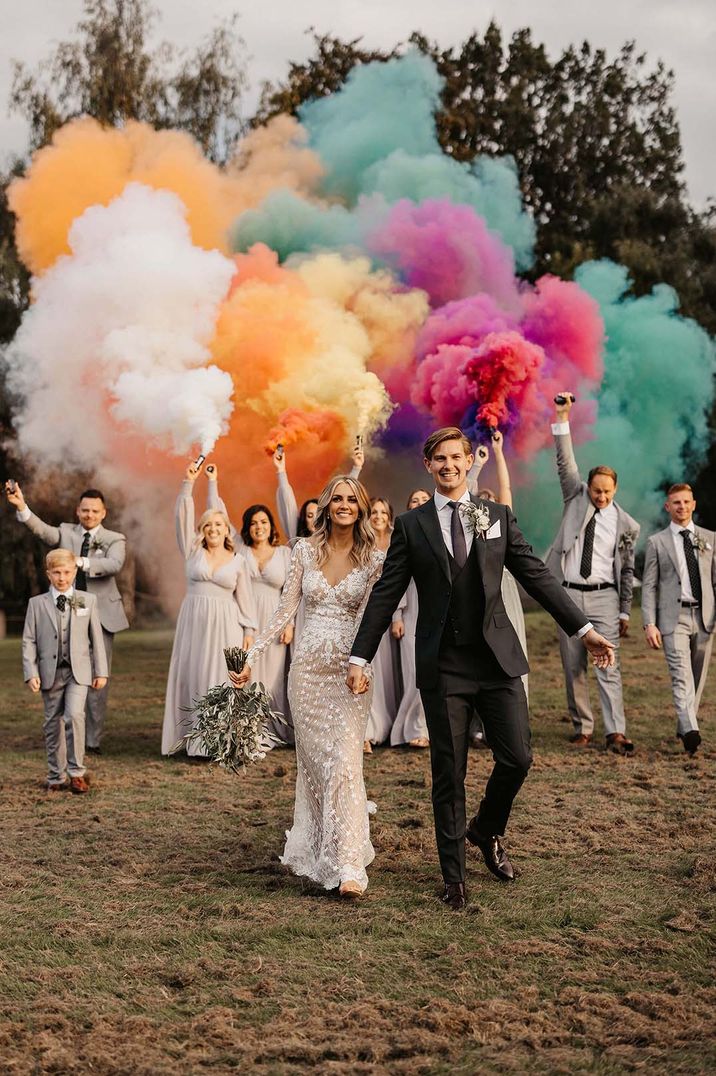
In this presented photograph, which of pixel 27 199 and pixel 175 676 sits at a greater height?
pixel 27 199

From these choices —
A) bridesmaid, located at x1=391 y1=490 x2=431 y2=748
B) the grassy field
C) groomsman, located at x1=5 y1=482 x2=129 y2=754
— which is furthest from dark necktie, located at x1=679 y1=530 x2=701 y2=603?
groomsman, located at x1=5 y1=482 x2=129 y2=754

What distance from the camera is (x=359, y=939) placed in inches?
216

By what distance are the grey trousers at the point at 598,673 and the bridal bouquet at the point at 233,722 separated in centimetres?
422

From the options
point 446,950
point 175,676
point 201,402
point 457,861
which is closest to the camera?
point 446,950

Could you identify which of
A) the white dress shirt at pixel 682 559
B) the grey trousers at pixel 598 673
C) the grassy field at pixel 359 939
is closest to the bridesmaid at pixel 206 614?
the grassy field at pixel 359 939

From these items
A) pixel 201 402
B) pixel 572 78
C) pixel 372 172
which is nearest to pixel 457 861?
pixel 201 402

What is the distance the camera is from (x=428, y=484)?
17203mm

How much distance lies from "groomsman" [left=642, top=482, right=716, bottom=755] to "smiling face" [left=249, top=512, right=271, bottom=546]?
3.68m

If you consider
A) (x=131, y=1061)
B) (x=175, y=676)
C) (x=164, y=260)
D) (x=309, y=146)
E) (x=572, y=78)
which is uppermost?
(x=572, y=78)

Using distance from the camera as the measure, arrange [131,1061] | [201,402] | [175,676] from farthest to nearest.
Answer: [201,402] < [175,676] < [131,1061]

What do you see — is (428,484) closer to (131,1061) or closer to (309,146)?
(309,146)

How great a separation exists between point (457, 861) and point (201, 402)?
8377 millimetres

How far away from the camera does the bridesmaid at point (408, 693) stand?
1095 centimetres

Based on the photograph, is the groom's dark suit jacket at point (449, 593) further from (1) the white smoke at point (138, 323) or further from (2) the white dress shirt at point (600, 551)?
(1) the white smoke at point (138, 323)
